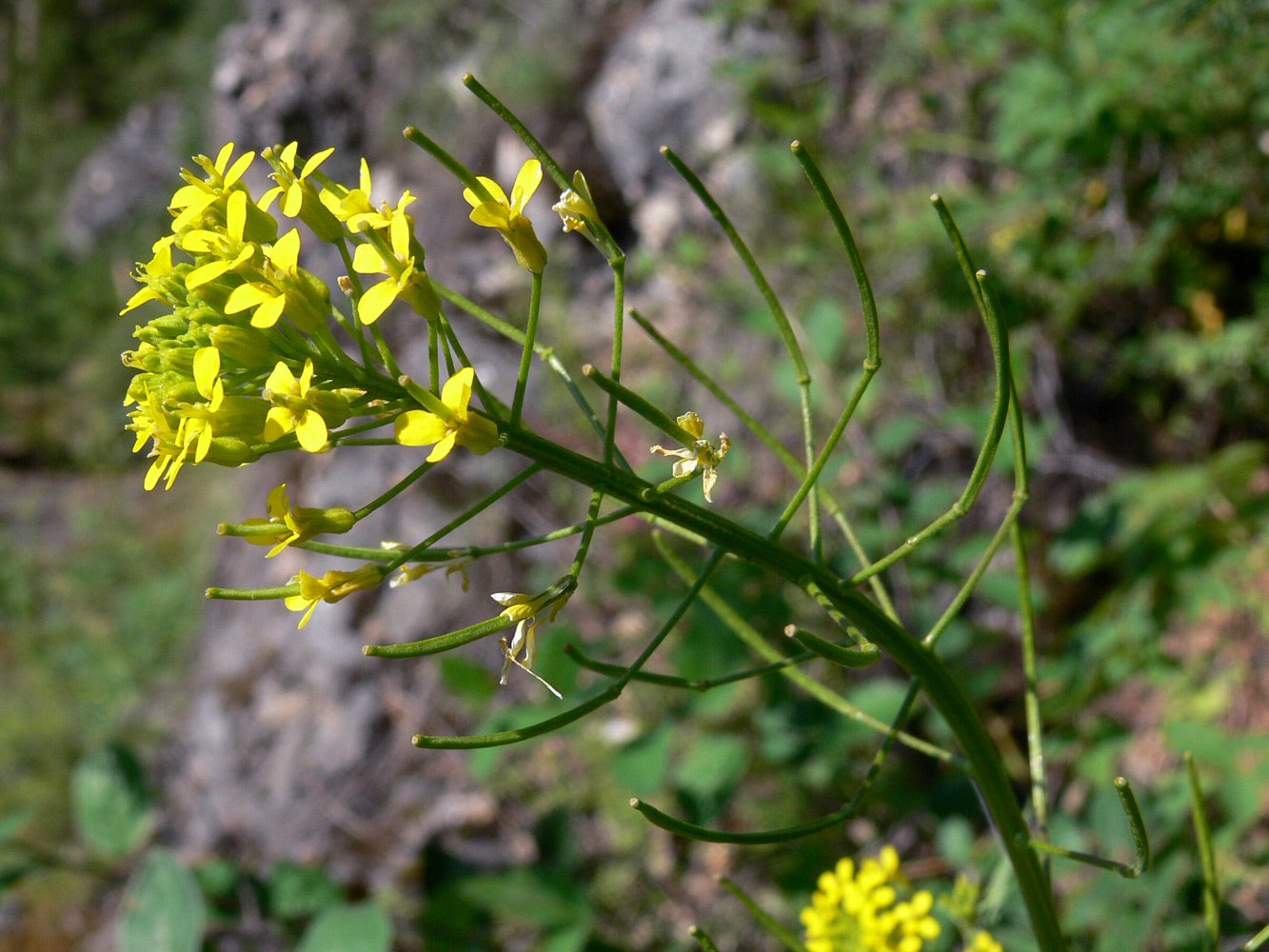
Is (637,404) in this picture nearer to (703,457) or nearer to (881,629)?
(703,457)

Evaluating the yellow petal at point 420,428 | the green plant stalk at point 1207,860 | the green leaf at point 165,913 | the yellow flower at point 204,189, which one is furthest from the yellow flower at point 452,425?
the green leaf at point 165,913

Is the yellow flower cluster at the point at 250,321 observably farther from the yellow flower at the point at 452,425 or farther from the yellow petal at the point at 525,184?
the yellow petal at the point at 525,184

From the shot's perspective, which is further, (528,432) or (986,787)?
(986,787)

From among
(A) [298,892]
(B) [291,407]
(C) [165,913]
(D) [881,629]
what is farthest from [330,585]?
(A) [298,892]

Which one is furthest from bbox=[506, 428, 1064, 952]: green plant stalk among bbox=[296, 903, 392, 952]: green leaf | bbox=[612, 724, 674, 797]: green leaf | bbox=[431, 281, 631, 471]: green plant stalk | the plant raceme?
bbox=[296, 903, 392, 952]: green leaf

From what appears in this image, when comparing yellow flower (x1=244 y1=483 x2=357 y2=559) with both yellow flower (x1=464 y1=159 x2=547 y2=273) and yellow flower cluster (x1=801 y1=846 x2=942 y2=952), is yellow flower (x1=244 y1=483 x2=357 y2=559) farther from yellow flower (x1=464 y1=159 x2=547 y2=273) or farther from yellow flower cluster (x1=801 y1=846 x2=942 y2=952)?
yellow flower cluster (x1=801 y1=846 x2=942 y2=952)

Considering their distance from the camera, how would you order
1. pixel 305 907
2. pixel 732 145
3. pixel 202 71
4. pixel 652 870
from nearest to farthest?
1. pixel 305 907
2. pixel 652 870
3. pixel 732 145
4. pixel 202 71

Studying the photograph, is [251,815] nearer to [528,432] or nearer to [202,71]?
[528,432]

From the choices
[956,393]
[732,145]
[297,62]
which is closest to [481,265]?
[732,145]
